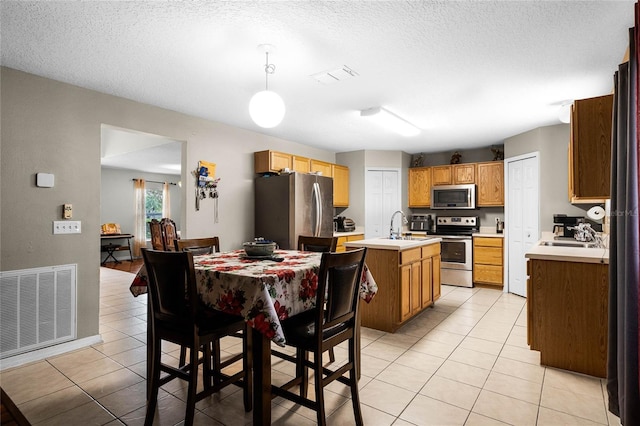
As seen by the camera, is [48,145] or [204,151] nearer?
[48,145]

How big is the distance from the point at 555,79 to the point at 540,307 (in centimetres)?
197

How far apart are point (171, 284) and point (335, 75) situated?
207 cm

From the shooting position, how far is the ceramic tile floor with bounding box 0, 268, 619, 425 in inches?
77.9

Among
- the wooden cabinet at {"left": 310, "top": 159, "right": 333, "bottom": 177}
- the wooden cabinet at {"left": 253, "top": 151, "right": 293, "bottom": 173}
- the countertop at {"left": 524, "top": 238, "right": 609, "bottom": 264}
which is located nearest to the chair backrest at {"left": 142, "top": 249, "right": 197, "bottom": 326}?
the countertop at {"left": 524, "top": 238, "right": 609, "bottom": 264}

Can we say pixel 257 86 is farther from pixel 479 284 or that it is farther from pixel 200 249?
pixel 479 284

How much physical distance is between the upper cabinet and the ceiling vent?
377 centimetres

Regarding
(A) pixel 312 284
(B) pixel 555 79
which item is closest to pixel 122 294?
(A) pixel 312 284

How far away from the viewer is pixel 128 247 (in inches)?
349

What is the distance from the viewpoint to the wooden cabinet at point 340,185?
5.98m

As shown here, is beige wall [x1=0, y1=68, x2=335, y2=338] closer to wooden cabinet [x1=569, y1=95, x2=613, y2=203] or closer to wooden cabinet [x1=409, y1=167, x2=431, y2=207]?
wooden cabinet [x1=569, y1=95, x2=613, y2=203]

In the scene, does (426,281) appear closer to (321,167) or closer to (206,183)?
(321,167)

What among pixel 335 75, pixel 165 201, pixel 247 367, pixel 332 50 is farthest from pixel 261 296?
pixel 165 201

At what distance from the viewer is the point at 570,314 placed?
8.21ft

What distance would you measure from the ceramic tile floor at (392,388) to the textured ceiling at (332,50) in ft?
7.72
